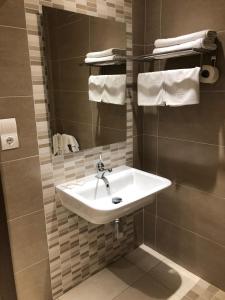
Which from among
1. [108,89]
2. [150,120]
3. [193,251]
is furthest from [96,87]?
[193,251]

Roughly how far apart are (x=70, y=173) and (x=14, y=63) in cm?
76

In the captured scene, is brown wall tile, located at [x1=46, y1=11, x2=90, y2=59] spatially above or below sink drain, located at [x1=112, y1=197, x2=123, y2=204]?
above

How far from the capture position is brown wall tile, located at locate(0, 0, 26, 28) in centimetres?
125

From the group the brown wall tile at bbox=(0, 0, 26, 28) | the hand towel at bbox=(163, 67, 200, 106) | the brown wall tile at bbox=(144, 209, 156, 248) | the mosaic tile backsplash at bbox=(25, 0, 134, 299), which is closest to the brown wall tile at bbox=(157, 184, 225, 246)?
the brown wall tile at bbox=(144, 209, 156, 248)

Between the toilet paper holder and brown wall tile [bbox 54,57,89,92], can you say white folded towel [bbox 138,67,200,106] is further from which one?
brown wall tile [bbox 54,57,89,92]

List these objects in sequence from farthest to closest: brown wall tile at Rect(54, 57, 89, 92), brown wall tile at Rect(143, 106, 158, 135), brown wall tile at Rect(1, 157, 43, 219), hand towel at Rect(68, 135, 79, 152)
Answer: brown wall tile at Rect(143, 106, 158, 135), hand towel at Rect(68, 135, 79, 152), brown wall tile at Rect(54, 57, 89, 92), brown wall tile at Rect(1, 157, 43, 219)

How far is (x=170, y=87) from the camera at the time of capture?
1623mm

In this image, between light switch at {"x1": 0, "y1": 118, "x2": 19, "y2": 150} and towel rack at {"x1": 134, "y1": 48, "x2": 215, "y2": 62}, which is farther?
towel rack at {"x1": 134, "y1": 48, "x2": 215, "y2": 62}

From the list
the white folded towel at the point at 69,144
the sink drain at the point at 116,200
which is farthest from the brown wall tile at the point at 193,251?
the white folded towel at the point at 69,144

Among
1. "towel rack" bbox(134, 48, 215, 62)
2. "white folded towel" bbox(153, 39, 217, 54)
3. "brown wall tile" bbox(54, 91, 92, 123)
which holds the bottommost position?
"brown wall tile" bbox(54, 91, 92, 123)

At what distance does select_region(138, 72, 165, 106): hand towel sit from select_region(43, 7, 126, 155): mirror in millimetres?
188

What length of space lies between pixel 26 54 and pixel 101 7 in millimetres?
651

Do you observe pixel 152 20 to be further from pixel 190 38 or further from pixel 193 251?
pixel 193 251

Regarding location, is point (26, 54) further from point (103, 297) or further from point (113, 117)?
point (103, 297)
